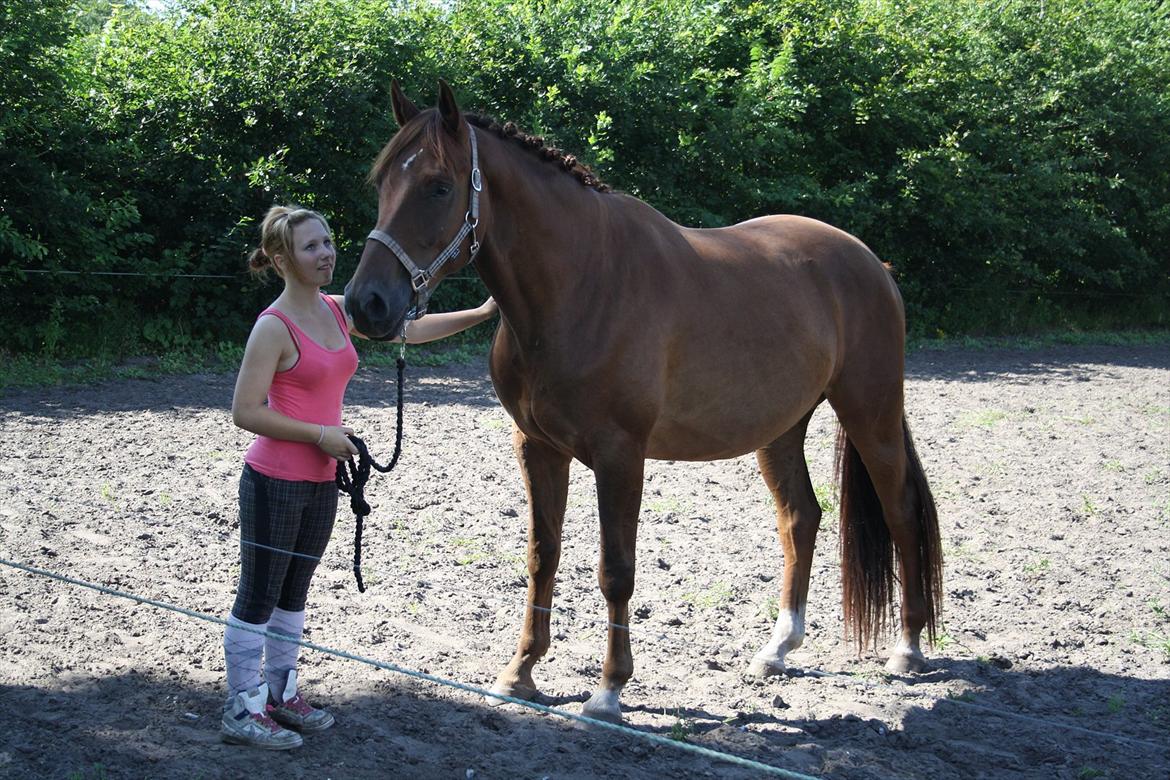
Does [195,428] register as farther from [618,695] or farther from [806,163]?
[806,163]

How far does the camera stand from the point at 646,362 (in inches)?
137

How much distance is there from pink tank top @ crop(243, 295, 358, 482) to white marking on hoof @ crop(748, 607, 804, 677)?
6.15 ft

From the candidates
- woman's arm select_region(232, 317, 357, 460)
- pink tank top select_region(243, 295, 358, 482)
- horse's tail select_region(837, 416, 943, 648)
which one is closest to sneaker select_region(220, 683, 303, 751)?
pink tank top select_region(243, 295, 358, 482)

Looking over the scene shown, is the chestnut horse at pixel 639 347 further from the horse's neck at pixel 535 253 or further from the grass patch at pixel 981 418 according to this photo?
the grass patch at pixel 981 418

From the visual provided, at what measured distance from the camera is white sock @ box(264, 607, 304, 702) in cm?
329

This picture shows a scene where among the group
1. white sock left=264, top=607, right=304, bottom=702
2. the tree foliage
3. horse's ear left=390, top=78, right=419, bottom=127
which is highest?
the tree foliage

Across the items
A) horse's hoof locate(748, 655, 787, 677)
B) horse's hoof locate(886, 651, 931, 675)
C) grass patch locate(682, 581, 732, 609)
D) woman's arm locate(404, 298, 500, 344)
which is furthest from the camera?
grass patch locate(682, 581, 732, 609)

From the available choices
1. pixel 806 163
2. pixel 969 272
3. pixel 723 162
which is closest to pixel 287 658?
pixel 723 162

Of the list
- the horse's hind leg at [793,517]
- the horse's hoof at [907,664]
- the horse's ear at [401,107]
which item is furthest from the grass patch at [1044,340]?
the horse's ear at [401,107]

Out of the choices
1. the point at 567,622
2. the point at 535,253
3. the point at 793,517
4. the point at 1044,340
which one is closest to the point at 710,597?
the point at 793,517

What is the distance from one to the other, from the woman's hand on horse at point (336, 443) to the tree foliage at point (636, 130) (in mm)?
7382

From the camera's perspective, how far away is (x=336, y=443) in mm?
3051

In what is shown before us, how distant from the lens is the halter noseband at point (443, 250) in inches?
118

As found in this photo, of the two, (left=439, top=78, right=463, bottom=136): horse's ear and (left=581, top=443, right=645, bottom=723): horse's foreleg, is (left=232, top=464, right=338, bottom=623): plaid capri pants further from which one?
(left=439, top=78, right=463, bottom=136): horse's ear
